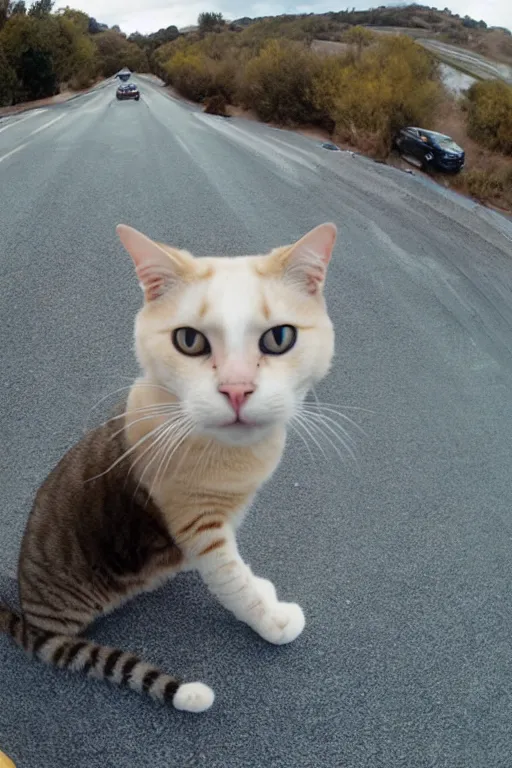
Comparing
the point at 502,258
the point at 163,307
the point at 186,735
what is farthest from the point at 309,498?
the point at 502,258

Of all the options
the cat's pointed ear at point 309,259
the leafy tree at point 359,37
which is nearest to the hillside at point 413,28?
the leafy tree at point 359,37

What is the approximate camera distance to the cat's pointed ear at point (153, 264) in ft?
2.77

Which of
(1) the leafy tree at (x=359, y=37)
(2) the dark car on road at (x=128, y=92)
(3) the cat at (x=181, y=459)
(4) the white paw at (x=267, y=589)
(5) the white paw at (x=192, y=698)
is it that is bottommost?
(5) the white paw at (x=192, y=698)

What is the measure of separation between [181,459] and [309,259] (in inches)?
15.2

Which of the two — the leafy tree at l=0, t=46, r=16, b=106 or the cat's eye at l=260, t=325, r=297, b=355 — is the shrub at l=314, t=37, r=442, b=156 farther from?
the cat's eye at l=260, t=325, r=297, b=355

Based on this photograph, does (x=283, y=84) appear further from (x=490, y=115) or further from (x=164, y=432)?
(x=164, y=432)

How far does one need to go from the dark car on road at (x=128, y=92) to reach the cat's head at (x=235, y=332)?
498 cm

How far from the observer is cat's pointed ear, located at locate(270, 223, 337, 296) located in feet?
Result: 2.86

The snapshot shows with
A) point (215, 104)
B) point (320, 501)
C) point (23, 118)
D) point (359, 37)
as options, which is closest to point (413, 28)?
point (359, 37)

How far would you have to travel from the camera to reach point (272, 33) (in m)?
5.77

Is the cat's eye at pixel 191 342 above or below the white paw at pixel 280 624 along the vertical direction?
above

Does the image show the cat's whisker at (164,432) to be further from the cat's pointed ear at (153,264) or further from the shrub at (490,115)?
the shrub at (490,115)

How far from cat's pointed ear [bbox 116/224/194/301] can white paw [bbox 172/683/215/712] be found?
2.08 ft

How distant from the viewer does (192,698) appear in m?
0.92
